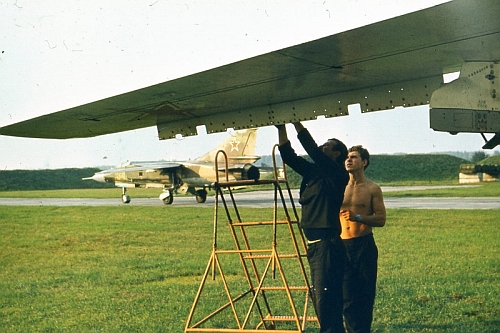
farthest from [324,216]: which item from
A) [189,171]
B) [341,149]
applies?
[189,171]

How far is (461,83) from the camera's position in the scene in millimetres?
4398

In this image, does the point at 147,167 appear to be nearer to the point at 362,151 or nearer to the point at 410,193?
the point at 410,193

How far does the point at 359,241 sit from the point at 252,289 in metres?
1.10

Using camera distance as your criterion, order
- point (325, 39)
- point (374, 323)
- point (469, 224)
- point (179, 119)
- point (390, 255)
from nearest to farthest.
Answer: point (325, 39) → point (374, 323) → point (179, 119) → point (390, 255) → point (469, 224)

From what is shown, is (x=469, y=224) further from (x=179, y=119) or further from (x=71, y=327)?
(x=71, y=327)

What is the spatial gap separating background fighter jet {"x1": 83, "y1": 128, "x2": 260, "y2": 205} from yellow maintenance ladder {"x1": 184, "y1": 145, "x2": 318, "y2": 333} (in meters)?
19.0

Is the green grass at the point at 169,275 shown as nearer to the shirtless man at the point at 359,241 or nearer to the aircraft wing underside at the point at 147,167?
the shirtless man at the point at 359,241

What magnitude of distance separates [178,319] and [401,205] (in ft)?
50.4

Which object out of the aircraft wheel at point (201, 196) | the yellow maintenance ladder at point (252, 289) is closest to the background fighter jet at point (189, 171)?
the aircraft wheel at point (201, 196)

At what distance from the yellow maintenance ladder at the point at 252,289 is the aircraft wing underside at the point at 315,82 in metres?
0.88

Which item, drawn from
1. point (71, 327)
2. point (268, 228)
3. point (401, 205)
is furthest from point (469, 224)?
point (71, 327)

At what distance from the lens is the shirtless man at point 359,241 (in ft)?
15.5

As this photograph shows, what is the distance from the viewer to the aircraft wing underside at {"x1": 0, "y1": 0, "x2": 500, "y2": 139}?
3.78 metres

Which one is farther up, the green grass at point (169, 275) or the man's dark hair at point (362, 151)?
the man's dark hair at point (362, 151)
